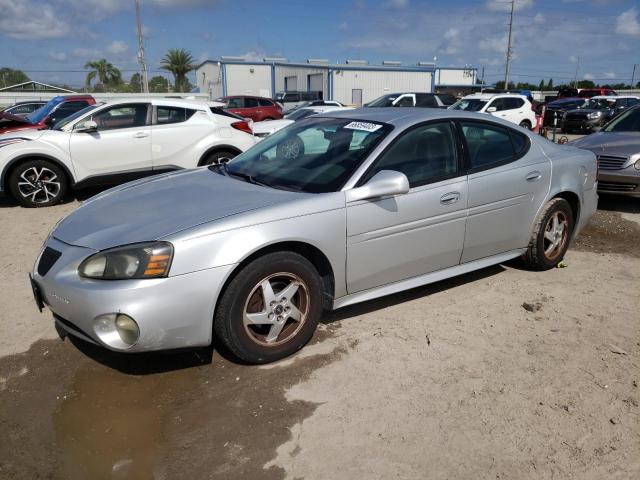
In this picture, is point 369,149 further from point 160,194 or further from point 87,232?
point 87,232

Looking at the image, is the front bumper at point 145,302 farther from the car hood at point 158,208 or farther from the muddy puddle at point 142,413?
the muddy puddle at point 142,413

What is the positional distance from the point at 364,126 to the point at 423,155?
0.49m

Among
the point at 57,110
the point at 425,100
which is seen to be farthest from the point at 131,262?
the point at 425,100

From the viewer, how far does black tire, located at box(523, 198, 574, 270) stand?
4.64 meters

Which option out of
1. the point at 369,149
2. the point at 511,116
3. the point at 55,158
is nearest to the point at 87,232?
the point at 369,149

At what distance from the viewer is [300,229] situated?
3.23 meters

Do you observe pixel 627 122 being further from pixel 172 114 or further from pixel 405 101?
pixel 405 101

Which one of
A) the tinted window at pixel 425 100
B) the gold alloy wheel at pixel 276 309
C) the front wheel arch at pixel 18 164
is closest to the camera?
the gold alloy wheel at pixel 276 309

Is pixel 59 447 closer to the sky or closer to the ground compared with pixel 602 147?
closer to the ground

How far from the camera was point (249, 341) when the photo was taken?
3.20 m

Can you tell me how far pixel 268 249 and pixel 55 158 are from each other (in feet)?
19.3

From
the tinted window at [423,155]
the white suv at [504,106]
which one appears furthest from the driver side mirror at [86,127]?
the white suv at [504,106]

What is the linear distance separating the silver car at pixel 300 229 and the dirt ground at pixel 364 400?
1.12ft

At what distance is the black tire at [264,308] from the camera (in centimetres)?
305
